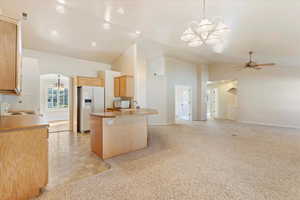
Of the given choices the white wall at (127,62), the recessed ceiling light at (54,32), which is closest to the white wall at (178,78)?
the white wall at (127,62)

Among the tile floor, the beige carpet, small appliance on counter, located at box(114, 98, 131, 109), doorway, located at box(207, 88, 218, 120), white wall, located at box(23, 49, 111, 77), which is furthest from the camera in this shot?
doorway, located at box(207, 88, 218, 120)

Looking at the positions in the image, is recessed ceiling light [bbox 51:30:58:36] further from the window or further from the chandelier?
the window

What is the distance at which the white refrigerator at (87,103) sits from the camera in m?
5.01

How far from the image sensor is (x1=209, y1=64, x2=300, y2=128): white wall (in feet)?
19.3

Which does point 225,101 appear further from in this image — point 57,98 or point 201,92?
point 57,98

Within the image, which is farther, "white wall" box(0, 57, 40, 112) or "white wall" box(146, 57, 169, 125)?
"white wall" box(146, 57, 169, 125)

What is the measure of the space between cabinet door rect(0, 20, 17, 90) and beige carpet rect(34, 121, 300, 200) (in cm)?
141

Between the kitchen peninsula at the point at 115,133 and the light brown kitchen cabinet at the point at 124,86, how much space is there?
1.95m

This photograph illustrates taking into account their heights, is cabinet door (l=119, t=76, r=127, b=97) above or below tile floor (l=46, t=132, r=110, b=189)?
above

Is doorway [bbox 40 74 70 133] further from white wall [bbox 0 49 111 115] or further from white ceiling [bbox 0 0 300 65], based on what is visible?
white ceiling [bbox 0 0 300 65]

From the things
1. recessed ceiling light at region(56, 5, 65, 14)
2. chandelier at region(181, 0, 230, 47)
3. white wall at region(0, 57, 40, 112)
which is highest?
recessed ceiling light at region(56, 5, 65, 14)

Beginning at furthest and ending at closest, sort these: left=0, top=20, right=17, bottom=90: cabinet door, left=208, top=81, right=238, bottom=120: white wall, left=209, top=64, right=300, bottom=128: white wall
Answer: left=208, top=81, right=238, bottom=120: white wall, left=209, top=64, right=300, bottom=128: white wall, left=0, top=20, right=17, bottom=90: cabinet door

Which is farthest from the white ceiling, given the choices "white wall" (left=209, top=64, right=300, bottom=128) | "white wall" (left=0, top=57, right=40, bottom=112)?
"white wall" (left=209, top=64, right=300, bottom=128)

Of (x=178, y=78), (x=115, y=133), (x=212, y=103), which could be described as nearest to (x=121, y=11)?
(x=115, y=133)
